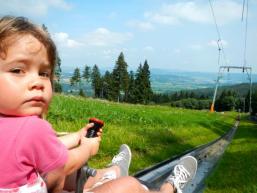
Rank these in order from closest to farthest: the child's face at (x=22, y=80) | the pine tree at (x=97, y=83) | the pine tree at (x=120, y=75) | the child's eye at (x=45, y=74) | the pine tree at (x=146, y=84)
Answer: the child's face at (x=22, y=80), the child's eye at (x=45, y=74), the pine tree at (x=146, y=84), the pine tree at (x=120, y=75), the pine tree at (x=97, y=83)

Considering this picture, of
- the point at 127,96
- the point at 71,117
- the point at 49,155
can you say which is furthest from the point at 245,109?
the point at 49,155

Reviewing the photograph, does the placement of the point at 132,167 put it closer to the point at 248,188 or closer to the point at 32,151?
the point at 248,188

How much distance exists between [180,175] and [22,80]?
9.85 feet

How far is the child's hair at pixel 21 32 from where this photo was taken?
8.45ft

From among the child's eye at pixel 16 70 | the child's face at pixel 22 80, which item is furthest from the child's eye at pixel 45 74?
the child's eye at pixel 16 70

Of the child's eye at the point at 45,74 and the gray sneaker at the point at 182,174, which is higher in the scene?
the child's eye at the point at 45,74

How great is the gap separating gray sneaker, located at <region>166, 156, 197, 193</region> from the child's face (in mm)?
2673

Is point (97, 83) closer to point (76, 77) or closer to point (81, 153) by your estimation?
point (76, 77)

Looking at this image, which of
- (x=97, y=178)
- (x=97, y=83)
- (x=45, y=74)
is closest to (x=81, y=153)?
(x=45, y=74)

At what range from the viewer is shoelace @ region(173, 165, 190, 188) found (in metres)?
5.00

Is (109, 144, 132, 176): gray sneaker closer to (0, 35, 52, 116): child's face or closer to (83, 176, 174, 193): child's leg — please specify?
(83, 176, 174, 193): child's leg

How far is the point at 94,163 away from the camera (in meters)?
7.70

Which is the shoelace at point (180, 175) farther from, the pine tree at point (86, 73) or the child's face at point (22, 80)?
the pine tree at point (86, 73)

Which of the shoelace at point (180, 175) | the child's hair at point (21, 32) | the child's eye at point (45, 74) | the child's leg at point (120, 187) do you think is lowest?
the shoelace at point (180, 175)
